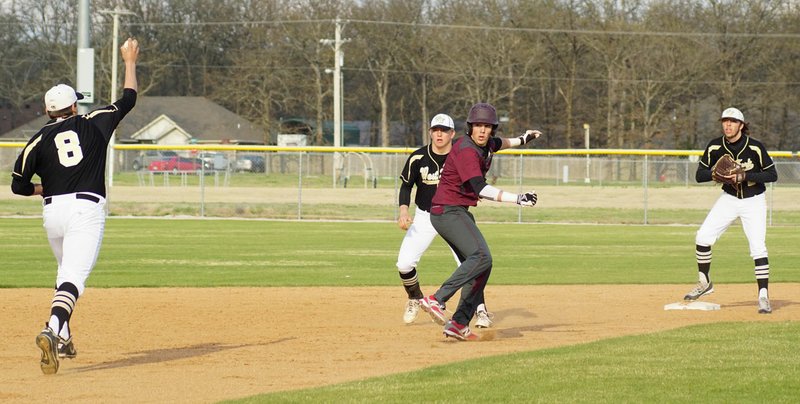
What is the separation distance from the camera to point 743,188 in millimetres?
11570

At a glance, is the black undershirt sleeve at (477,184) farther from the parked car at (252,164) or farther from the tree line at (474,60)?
the tree line at (474,60)

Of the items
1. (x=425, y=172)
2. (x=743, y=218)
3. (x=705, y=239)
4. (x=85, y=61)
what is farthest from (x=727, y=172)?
(x=85, y=61)

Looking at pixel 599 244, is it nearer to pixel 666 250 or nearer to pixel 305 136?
pixel 666 250

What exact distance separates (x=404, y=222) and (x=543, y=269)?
7109 mm

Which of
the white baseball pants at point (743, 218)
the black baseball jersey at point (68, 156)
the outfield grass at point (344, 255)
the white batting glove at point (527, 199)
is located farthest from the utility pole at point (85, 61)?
the white batting glove at point (527, 199)

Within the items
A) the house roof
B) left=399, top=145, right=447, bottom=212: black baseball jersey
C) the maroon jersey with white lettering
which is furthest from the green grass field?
the house roof

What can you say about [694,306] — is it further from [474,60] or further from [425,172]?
[474,60]

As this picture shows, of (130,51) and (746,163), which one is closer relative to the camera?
(130,51)

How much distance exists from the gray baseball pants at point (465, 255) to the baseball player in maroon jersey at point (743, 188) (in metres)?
3.23

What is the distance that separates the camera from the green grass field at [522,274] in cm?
689

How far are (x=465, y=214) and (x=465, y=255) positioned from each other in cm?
34

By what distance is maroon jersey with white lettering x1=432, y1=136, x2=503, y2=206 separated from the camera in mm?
9055

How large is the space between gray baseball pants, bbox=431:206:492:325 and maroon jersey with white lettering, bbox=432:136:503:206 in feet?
0.29

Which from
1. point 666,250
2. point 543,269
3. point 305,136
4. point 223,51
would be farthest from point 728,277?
point 223,51
